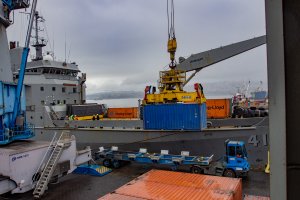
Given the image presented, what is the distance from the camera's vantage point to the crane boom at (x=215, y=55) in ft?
65.7

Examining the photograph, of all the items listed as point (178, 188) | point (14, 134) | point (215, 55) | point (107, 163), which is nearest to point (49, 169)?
point (14, 134)

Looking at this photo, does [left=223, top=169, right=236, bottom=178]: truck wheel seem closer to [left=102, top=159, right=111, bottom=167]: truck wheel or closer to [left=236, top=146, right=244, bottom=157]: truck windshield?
[left=236, top=146, right=244, bottom=157]: truck windshield

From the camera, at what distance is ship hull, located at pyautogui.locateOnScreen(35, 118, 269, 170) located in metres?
17.8

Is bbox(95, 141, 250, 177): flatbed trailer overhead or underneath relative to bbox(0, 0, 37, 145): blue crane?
underneath

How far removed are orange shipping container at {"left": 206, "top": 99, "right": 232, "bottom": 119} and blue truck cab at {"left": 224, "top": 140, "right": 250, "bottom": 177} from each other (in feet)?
17.9

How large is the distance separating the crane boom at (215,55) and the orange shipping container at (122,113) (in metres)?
6.12

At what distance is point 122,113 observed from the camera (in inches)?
985

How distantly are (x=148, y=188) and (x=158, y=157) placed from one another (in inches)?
290

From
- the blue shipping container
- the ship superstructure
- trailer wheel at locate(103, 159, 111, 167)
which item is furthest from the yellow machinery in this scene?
the ship superstructure

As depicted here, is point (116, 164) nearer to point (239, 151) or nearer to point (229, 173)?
point (229, 173)

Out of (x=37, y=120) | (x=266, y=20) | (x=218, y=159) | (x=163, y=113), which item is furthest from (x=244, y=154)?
(x=37, y=120)

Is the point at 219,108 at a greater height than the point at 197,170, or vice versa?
the point at 219,108

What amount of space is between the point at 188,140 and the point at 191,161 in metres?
2.55

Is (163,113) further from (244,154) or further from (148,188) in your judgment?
(148,188)
